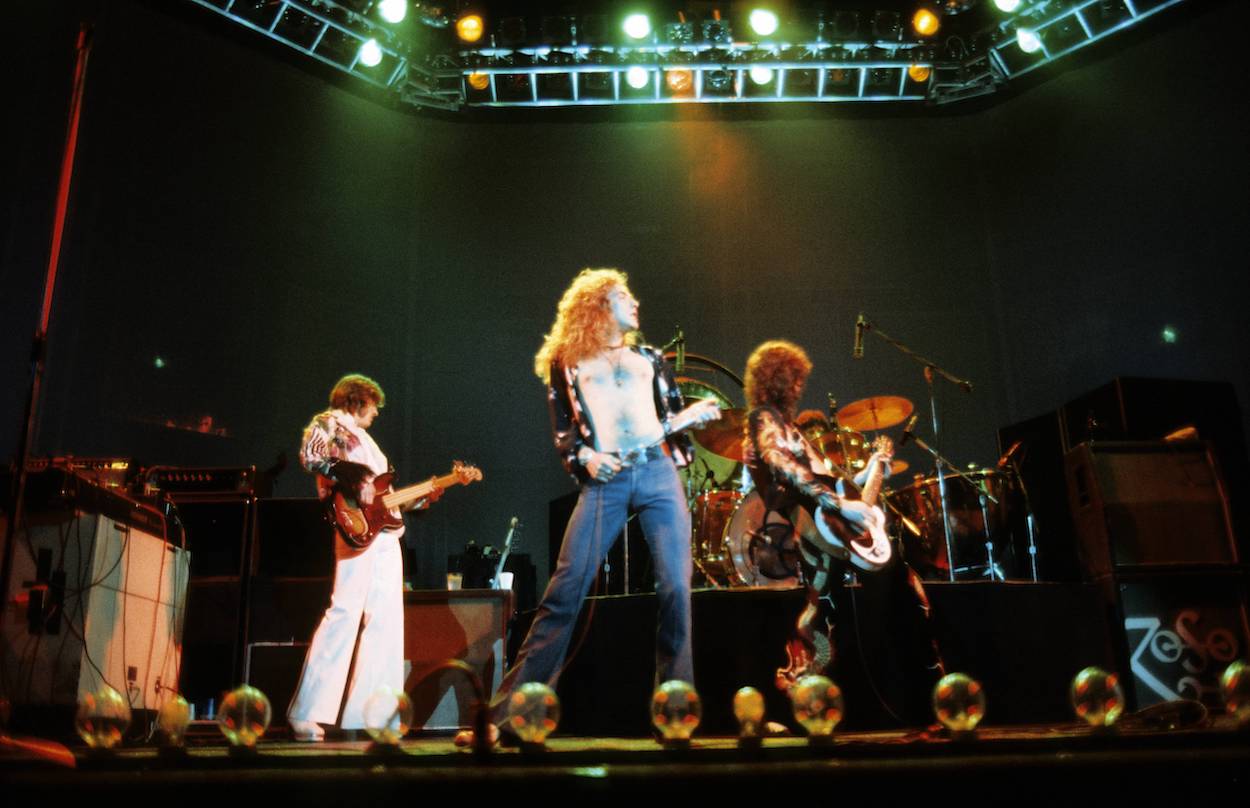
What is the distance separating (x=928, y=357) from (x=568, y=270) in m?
4.22

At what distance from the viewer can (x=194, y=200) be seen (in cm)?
951

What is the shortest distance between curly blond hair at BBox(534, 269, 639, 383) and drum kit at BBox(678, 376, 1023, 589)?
7.03 ft

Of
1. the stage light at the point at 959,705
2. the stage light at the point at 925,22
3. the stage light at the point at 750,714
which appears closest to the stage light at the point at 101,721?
the stage light at the point at 750,714

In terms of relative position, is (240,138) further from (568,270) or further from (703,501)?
(703,501)

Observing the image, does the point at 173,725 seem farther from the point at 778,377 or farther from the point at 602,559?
the point at 778,377

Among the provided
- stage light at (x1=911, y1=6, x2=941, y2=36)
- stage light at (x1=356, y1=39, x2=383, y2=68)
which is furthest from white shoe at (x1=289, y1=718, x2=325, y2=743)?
stage light at (x1=911, y1=6, x2=941, y2=36)

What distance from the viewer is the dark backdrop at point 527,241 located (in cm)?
879

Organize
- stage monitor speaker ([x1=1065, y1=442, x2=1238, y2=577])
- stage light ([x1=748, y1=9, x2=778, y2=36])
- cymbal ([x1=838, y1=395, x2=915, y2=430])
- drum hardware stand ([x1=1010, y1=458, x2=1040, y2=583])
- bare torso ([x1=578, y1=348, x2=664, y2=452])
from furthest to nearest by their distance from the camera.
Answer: stage light ([x1=748, y1=9, x2=778, y2=36]) → cymbal ([x1=838, y1=395, x2=915, y2=430]) → drum hardware stand ([x1=1010, y1=458, x2=1040, y2=583]) → stage monitor speaker ([x1=1065, y1=442, x2=1238, y2=577]) → bare torso ([x1=578, y1=348, x2=664, y2=452])

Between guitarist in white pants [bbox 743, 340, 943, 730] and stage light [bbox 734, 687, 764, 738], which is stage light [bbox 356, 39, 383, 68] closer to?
guitarist in white pants [bbox 743, 340, 943, 730]

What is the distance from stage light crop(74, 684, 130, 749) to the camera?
3045mm

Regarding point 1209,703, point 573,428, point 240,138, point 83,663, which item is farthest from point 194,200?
point 1209,703

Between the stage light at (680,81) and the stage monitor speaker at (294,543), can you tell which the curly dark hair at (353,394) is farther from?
the stage light at (680,81)

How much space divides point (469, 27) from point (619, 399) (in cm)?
642

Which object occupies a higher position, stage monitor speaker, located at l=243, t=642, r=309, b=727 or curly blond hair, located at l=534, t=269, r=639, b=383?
curly blond hair, located at l=534, t=269, r=639, b=383
